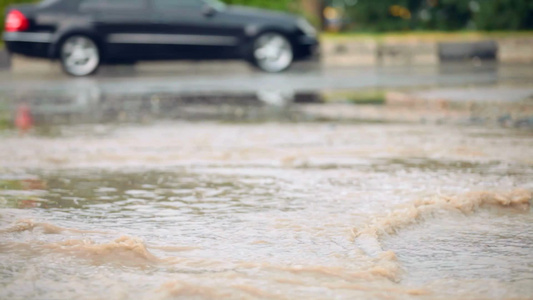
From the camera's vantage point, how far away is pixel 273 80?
15.1m

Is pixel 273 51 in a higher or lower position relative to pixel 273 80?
higher

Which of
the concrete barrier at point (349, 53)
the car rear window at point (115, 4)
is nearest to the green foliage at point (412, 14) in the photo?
the concrete barrier at point (349, 53)

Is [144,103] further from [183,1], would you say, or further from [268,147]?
[183,1]

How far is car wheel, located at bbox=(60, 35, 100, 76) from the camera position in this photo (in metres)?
16.7

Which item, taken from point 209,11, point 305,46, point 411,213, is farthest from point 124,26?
point 411,213

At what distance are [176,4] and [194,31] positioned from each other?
589 millimetres

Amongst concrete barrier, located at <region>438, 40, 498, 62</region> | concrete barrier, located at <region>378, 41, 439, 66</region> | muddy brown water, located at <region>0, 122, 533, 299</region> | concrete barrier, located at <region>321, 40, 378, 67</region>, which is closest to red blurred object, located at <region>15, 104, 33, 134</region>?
muddy brown water, located at <region>0, 122, 533, 299</region>

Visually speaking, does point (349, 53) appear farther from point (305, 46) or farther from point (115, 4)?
point (115, 4)

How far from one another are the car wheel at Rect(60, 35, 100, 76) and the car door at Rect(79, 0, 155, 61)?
11.4 inches

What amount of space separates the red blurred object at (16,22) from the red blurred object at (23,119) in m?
6.15

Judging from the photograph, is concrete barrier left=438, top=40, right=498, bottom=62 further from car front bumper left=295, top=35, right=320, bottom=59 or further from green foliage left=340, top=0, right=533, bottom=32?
car front bumper left=295, top=35, right=320, bottom=59

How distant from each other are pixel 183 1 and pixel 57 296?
14.6 metres

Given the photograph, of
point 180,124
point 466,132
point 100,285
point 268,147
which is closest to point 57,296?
point 100,285

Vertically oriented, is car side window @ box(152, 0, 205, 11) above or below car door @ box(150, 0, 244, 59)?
above
